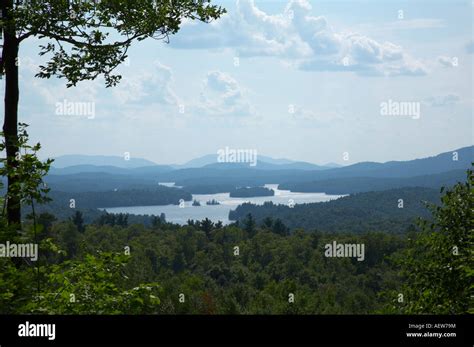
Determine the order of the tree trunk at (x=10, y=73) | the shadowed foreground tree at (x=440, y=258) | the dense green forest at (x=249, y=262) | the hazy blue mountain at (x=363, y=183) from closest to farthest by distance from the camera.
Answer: the dense green forest at (x=249, y=262)
the tree trunk at (x=10, y=73)
the shadowed foreground tree at (x=440, y=258)
the hazy blue mountain at (x=363, y=183)

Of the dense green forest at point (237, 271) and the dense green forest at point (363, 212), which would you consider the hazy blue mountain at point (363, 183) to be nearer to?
the dense green forest at point (363, 212)

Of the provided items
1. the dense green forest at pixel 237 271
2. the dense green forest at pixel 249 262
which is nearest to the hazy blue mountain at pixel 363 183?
the dense green forest at pixel 249 262

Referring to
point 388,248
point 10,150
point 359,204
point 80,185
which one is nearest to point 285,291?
point 388,248

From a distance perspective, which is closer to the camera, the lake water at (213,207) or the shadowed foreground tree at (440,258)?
the shadowed foreground tree at (440,258)

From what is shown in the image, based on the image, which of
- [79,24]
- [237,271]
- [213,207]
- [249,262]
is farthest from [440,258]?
[213,207]

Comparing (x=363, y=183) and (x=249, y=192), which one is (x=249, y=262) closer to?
(x=249, y=192)

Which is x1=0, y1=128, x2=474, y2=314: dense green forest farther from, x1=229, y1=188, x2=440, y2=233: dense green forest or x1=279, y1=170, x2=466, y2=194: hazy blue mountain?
x1=279, y1=170, x2=466, y2=194: hazy blue mountain

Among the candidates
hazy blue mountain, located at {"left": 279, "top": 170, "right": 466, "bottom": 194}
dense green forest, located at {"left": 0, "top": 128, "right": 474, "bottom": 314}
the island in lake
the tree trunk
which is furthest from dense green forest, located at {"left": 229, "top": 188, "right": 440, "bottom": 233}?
the tree trunk
